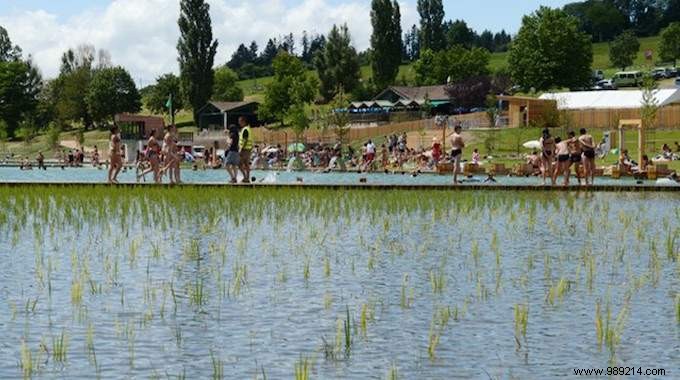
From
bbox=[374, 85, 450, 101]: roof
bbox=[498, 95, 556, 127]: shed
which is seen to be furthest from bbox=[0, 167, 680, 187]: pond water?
bbox=[374, 85, 450, 101]: roof

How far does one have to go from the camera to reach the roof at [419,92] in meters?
122

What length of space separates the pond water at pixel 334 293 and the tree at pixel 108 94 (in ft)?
361

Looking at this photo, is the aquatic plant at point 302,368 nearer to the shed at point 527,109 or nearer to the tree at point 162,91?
the shed at point 527,109

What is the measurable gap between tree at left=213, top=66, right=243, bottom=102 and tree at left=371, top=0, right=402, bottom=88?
25.5 meters

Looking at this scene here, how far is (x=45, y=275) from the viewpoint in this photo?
576 inches

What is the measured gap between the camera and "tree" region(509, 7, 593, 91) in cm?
11281

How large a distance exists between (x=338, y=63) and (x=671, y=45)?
46589 millimetres

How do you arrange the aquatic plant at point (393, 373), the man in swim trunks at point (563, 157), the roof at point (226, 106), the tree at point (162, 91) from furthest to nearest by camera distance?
the tree at point (162, 91), the roof at point (226, 106), the man in swim trunks at point (563, 157), the aquatic plant at point (393, 373)

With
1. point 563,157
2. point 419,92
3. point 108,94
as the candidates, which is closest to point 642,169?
point 563,157

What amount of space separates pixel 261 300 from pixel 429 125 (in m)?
80.7

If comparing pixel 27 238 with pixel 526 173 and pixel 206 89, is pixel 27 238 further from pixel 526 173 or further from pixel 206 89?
pixel 206 89

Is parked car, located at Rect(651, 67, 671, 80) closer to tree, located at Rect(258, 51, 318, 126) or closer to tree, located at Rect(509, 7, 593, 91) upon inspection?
tree, located at Rect(509, 7, 593, 91)

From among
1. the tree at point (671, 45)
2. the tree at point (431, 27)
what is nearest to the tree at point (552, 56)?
the tree at point (431, 27)

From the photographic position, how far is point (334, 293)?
13375mm
